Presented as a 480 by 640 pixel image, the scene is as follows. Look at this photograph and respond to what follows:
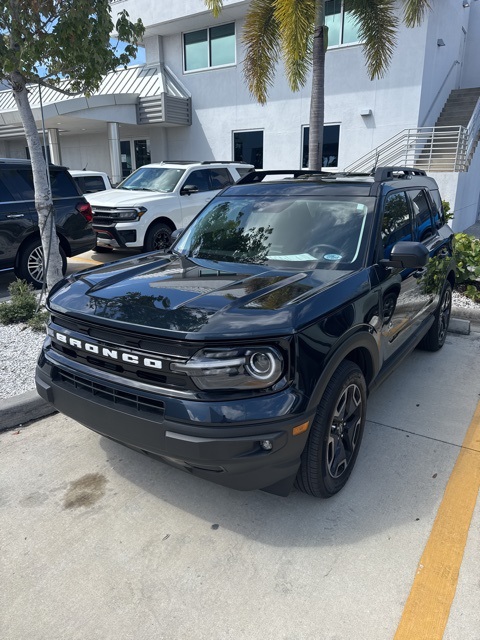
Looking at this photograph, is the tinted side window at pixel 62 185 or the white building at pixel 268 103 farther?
the white building at pixel 268 103

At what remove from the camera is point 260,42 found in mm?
10531

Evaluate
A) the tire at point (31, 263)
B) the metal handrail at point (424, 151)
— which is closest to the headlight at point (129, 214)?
the tire at point (31, 263)

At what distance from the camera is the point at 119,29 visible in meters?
5.41

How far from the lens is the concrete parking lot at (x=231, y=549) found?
2121mm

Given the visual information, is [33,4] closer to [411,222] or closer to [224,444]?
[411,222]

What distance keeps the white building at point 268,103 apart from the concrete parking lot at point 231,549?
1067 centimetres

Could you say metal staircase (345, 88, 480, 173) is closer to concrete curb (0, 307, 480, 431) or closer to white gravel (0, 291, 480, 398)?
white gravel (0, 291, 480, 398)

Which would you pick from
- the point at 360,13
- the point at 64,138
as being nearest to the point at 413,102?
the point at 360,13

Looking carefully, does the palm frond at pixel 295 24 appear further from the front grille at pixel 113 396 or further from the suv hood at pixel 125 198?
the front grille at pixel 113 396

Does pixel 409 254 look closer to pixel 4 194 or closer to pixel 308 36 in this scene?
pixel 4 194

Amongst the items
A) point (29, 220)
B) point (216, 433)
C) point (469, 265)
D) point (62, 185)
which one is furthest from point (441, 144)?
point (216, 433)

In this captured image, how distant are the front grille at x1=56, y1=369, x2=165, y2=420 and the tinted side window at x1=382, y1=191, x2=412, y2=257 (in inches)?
76.5

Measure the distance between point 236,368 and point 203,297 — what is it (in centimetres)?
53

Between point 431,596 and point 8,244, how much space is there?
6777 mm
